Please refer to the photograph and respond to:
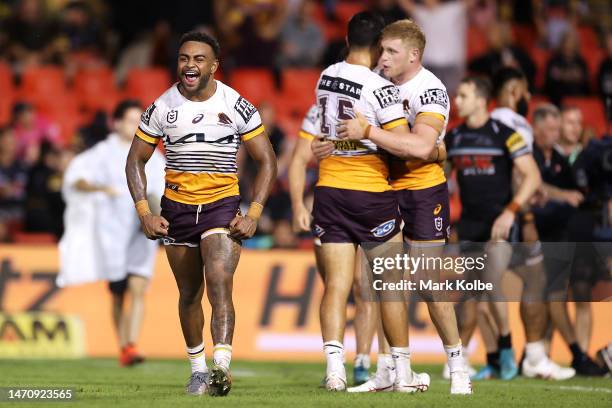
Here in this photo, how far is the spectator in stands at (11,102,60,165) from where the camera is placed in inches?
731

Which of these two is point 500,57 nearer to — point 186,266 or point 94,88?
point 94,88

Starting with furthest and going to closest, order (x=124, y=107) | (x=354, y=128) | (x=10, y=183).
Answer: (x=10, y=183) < (x=124, y=107) < (x=354, y=128)

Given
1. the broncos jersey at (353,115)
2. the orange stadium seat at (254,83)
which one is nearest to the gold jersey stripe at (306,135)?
the broncos jersey at (353,115)

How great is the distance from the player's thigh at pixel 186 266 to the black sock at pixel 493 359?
4.01 metres

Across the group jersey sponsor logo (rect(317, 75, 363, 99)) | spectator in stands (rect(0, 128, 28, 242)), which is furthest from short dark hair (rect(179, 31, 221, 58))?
spectator in stands (rect(0, 128, 28, 242))

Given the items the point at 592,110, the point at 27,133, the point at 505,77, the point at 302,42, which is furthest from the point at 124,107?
the point at 592,110

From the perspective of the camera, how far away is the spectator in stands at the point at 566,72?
20.5 m

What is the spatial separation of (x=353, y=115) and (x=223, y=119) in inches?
36.3

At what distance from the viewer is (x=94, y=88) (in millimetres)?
20859

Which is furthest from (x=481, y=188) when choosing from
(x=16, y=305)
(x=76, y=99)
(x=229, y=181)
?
(x=76, y=99)

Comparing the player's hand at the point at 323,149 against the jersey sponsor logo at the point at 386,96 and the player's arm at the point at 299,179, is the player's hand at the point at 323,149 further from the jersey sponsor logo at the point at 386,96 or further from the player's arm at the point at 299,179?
the player's arm at the point at 299,179

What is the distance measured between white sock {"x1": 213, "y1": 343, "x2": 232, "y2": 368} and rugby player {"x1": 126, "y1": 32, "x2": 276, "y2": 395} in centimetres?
13

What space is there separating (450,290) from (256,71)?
39.0 feet

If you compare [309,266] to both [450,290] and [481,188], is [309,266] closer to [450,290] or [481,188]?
[481,188]
